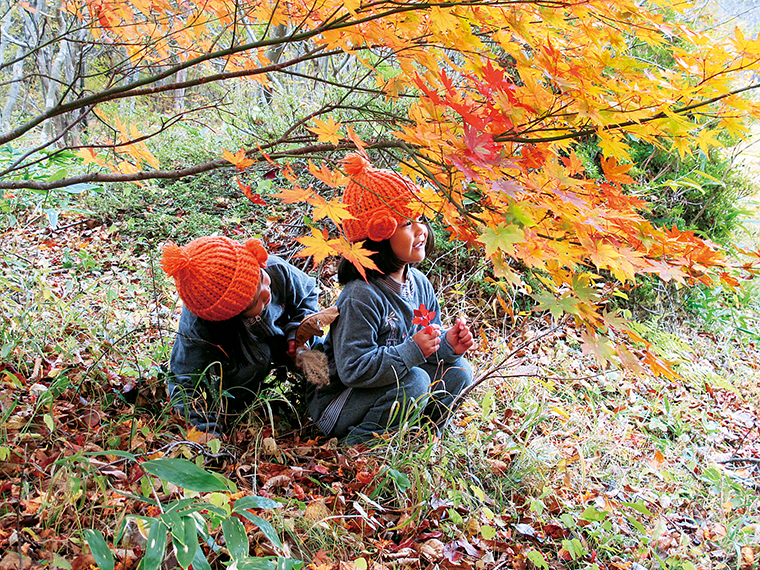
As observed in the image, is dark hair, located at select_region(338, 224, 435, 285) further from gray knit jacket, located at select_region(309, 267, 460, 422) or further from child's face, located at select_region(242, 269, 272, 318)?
child's face, located at select_region(242, 269, 272, 318)

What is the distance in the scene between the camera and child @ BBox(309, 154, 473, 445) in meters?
1.89

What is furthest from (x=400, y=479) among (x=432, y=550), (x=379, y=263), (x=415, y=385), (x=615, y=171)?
(x=615, y=171)

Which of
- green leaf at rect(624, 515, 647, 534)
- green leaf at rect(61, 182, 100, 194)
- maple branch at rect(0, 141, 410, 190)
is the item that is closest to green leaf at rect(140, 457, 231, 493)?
maple branch at rect(0, 141, 410, 190)

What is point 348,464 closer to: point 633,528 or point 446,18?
point 633,528

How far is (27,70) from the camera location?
31.4 feet

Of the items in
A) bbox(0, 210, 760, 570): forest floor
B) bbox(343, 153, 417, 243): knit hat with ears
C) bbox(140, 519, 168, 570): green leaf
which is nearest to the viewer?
bbox(140, 519, 168, 570): green leaf

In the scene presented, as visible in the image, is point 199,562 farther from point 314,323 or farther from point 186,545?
point 314,323

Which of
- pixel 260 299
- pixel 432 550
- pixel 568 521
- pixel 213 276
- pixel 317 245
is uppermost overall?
pixel 317 245

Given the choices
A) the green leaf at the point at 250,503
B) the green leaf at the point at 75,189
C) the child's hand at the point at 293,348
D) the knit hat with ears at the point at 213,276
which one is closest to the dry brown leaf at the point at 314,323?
the child's hand at the point at 293,348

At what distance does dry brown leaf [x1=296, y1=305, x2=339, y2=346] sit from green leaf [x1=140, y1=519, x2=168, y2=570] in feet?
3.88

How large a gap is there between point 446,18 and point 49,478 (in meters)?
1.88

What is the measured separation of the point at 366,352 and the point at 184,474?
1090mm

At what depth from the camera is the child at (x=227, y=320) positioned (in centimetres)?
187

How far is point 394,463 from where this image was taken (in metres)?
1.88
